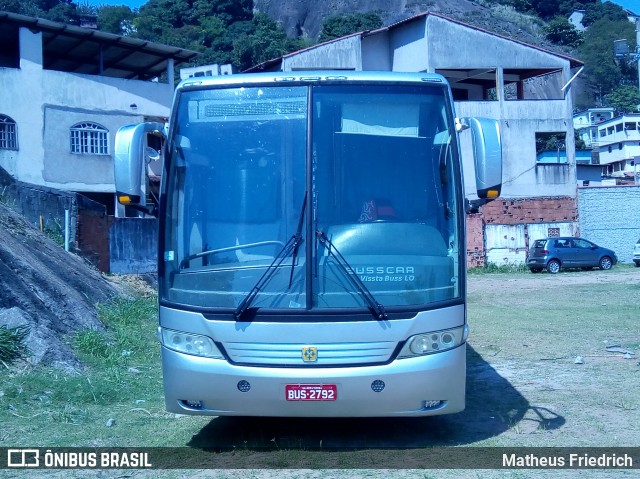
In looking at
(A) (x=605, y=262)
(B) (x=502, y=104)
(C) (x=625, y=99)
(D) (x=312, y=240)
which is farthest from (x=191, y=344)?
(C) (x=625, y=99)

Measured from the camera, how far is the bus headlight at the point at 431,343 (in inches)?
248

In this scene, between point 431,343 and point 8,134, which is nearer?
point 431,343

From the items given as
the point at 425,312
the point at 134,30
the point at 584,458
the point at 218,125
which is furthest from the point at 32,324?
the point at 134,30

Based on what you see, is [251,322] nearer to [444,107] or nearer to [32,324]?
[444,107]

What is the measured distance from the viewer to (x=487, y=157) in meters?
6.65

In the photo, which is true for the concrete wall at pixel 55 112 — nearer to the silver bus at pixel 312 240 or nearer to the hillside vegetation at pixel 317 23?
the silver bus at pixel 312 240

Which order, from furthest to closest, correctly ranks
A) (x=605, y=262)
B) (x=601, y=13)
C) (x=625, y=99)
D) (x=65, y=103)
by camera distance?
1. (x=601, y=13)
2. (x=625, y=99)
3. (x=605, y=262)
4. (x=65, y=103)

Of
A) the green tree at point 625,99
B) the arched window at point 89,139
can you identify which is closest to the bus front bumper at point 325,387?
the arched window at point 89,139

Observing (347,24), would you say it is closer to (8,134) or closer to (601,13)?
(601,13)

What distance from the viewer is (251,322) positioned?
6.26 meters

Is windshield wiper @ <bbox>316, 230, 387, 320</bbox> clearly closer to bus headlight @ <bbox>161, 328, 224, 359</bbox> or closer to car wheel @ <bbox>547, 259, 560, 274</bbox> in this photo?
bus headlight @ <bbox>161, 328, 224, 359</bbox>

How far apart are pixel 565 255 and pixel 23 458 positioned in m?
29.4

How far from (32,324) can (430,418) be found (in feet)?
17.5

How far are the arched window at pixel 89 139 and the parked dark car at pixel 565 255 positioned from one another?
18723 millimetres
